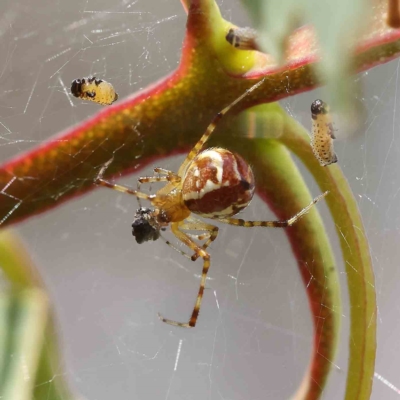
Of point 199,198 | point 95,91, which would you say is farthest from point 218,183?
point 95,91

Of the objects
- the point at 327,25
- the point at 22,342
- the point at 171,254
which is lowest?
the point at 22,342

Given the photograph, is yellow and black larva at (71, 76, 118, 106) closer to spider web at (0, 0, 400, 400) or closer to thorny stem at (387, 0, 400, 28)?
spider web at (0, 0, 400, 400)

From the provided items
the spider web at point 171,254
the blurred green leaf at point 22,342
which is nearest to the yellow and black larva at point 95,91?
the spider web at point 171,254

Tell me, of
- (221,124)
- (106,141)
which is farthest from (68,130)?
(221,124)

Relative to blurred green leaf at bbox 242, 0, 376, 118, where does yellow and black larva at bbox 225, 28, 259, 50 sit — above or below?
above

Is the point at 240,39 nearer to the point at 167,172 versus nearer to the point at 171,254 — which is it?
the point at 167,172

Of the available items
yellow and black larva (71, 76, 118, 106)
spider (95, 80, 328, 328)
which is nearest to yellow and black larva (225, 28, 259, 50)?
spider (95, 80, 328, 328)

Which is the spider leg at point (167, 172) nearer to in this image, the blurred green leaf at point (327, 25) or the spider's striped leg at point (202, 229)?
the spider's striped leg at point (202, 229)
